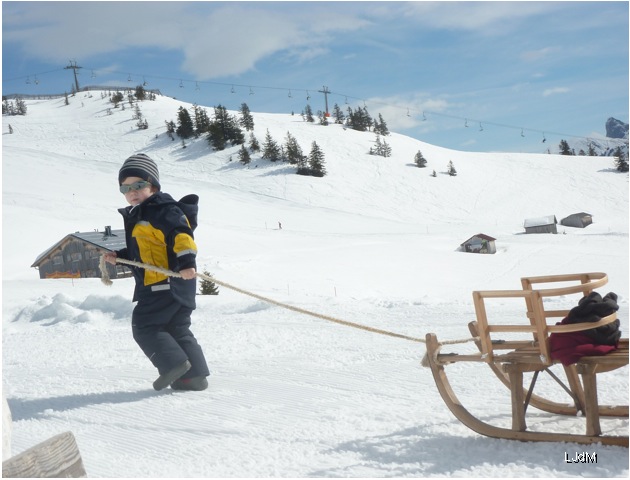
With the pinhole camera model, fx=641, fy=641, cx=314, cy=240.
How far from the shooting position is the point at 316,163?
76062mm

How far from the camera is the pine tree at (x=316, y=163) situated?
75.6m

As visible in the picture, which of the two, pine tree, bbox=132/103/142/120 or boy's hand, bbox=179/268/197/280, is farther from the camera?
pine tree, bbox=132/103/142/120

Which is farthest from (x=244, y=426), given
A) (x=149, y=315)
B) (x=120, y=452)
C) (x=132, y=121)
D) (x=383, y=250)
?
(x=132, y=121)

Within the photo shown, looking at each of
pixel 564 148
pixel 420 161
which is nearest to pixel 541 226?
pixel 420 161

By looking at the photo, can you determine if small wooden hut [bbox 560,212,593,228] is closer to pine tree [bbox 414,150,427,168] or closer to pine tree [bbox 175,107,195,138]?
pine tree [bbox 414,150,427,168]

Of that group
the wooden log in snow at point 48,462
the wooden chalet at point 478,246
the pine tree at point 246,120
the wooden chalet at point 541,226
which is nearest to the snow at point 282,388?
the wooden log in snow at point 48,462

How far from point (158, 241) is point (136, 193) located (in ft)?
1.69

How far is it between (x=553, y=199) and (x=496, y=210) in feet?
25.1

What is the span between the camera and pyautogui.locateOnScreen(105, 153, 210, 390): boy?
513cm

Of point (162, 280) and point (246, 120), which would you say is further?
point (246, 120)

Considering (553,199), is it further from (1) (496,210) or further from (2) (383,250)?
(2) (383,250)

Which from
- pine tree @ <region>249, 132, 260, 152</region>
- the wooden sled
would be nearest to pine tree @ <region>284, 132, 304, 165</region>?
pine tree @ <region>249, 132, 260, 152</region>

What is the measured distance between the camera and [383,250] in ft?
126

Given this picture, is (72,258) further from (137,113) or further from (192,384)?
(137,113)
